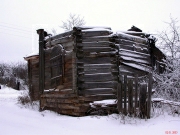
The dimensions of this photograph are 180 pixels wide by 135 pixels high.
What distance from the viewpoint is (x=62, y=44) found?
33.8 ft

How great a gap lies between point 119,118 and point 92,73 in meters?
2.82

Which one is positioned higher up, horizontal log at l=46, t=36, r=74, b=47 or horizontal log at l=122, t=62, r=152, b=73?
horizontal log at l=46, t=36, r=74, b=47

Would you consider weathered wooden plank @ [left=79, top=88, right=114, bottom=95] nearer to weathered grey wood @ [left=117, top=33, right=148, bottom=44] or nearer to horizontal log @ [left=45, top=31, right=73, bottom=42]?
weathered grey wood @ [left=117, top=33, right=148, bottom=44]

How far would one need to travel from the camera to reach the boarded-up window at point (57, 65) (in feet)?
33.2

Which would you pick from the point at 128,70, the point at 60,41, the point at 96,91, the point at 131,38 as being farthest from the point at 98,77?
the point at 60,41

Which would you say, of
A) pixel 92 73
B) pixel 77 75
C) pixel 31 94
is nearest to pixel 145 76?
pixel 92 73

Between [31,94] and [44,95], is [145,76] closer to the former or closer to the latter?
[44,95]

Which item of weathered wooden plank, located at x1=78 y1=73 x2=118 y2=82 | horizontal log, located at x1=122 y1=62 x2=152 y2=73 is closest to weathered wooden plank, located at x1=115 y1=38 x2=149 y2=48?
horizontal log, located at x1=122 y1=62 x2=152 y2=73

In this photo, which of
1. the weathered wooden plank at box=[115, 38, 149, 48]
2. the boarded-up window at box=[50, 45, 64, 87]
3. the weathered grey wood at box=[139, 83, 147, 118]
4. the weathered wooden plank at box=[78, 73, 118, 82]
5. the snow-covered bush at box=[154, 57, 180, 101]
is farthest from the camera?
the boarded-up window at box=[50, 45, 64, 87]

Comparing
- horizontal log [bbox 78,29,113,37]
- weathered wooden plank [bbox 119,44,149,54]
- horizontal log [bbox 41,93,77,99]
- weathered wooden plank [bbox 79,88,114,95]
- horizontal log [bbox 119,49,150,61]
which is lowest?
horizontal log [bbox 41,93,77,99]

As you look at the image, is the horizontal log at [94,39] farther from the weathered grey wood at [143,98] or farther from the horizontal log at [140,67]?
the weathered grey wood at [143,98]

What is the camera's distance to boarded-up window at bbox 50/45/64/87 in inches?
398

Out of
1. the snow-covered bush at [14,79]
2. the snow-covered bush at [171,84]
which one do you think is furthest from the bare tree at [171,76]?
the snow-covered bush at [14,79]

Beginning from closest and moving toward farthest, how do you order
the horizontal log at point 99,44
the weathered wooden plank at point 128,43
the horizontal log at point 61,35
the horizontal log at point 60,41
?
the horizontal log at point 99,44 → the weathered wooden plank at point 128,43 → the horizontal log at point 60,41 → the horizontal log at point 61,35
